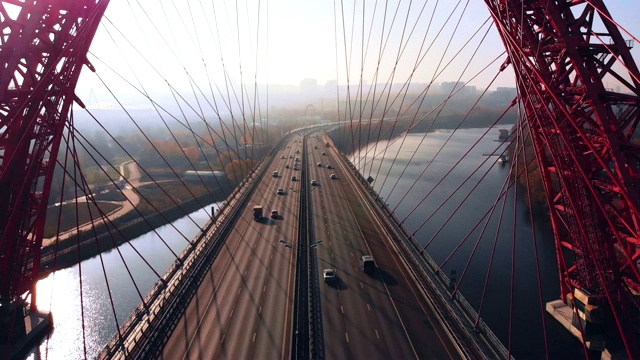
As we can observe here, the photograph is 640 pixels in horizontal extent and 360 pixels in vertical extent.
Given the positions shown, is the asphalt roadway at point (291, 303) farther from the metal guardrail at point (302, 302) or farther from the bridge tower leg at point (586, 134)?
the bridge tower leg at point (586, 134)

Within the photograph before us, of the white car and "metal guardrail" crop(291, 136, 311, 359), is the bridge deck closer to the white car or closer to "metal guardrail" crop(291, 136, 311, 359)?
"metal guardrail" crop(291, 136, 311, 359)

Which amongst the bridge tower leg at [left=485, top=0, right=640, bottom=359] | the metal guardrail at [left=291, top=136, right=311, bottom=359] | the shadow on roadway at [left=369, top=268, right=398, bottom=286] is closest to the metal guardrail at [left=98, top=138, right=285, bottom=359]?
the metal guardrail at [left=291, top=136, right=311, bottom=359]

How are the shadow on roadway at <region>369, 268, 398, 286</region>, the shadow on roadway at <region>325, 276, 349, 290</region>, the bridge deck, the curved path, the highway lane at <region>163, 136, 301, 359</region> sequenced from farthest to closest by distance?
the curved path, the shadow on roadway at <region>369, 268, 398, 286</region>, the shadow on roadway at <region>325, 276, 349, 290</region>, the bridge deck, the highway lane at <region>163, 136, 301, 359</region>

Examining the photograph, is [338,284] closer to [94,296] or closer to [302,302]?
[302,302]

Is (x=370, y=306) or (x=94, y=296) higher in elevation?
(x=370, y=306)

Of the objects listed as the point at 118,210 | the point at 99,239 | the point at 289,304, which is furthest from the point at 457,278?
the point at 118,210

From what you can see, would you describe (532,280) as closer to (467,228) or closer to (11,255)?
(467,228)

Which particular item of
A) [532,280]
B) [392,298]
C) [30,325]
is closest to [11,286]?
[30,325]
